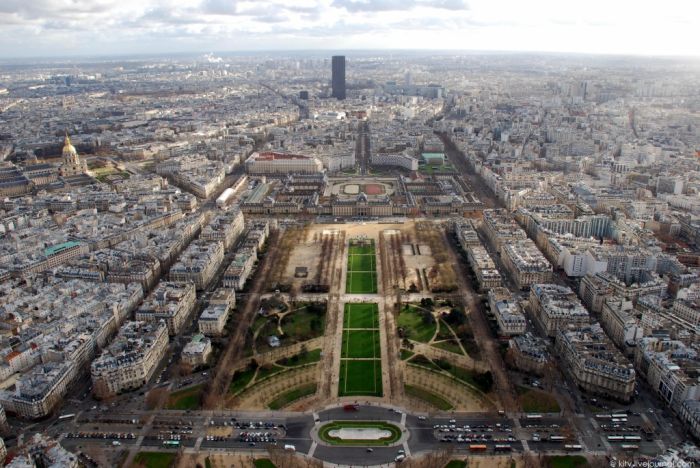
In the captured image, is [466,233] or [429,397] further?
[466,233]

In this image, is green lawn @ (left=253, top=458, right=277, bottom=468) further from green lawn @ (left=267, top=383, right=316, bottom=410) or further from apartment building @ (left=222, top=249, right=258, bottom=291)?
apartment building @ (left=222, top=249, right=258, bottom=291)

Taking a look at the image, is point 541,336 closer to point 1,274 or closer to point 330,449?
point 330,449

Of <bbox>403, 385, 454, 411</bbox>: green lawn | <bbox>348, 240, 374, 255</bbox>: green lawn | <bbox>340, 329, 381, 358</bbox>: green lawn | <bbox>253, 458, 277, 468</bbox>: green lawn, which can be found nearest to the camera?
<bbox>253, 458, 277, 468</bbox>: green lawn

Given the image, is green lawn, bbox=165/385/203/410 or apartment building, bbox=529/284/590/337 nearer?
green lawn, bbox=165/385/203/410

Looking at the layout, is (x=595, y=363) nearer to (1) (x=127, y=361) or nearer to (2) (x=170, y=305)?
(1) (x=127, y=361)

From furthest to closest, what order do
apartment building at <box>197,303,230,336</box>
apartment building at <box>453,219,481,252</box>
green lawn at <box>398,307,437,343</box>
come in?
apartment building at <box>453,219,481,252</box>, apartment building at <box>197,303,230,336</box>, green lawn at <box>398,307,437,343</box>

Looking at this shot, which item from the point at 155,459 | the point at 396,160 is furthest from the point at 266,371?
the point at 396,160

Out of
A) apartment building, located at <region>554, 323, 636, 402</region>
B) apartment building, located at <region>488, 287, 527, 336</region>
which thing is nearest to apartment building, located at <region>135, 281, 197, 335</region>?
apartment building, located at <region>488, 287, 527, 336</region>
